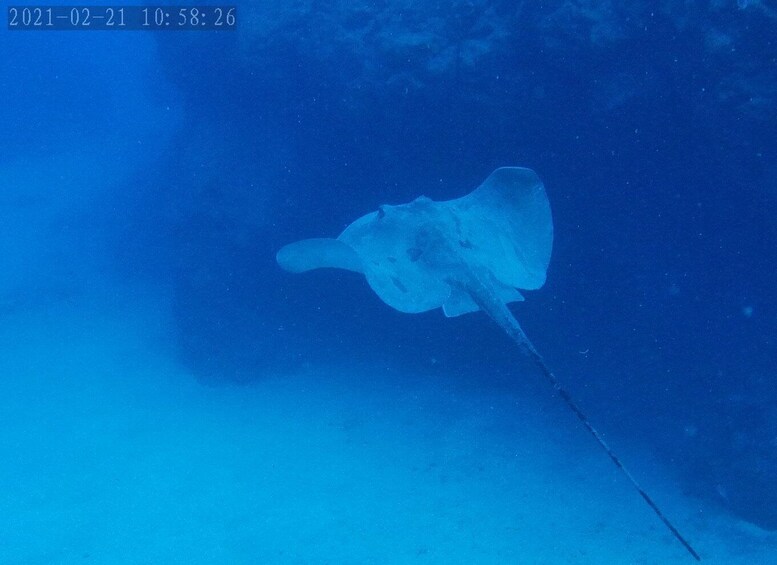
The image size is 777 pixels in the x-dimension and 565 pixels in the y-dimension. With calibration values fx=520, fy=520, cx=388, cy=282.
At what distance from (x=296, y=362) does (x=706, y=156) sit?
6942 millimetres

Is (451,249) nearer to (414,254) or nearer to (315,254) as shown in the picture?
(414,254)

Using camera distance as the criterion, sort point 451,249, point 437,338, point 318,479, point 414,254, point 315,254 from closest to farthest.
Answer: point 315,254 < point 451,249 < point 414,254 < point 318,479 < point 437,338

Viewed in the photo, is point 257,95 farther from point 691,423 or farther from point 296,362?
point 691,423

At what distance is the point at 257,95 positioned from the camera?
9703mm

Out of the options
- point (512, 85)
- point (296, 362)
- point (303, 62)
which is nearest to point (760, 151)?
point (512, 85)

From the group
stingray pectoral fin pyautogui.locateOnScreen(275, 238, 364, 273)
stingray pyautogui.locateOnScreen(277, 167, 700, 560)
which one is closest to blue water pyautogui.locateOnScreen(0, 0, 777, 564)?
stingray pyautogui.locateOnScreen(277, 167, 700, 560)

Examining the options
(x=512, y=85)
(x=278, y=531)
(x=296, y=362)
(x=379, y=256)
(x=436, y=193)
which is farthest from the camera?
(x=296, y=362)

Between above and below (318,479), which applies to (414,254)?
above

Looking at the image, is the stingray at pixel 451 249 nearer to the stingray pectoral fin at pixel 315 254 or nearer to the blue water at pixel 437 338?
the stingray pectoral fin at pixel 315 254

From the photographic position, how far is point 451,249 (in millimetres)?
5059

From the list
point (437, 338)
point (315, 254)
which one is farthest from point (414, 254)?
point (437, 338)

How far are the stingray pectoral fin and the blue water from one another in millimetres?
3157

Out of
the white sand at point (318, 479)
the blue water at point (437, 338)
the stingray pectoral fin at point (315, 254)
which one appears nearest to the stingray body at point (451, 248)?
the stingray pectoral fin at point (315, 254)

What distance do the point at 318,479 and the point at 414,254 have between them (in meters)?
3.44
